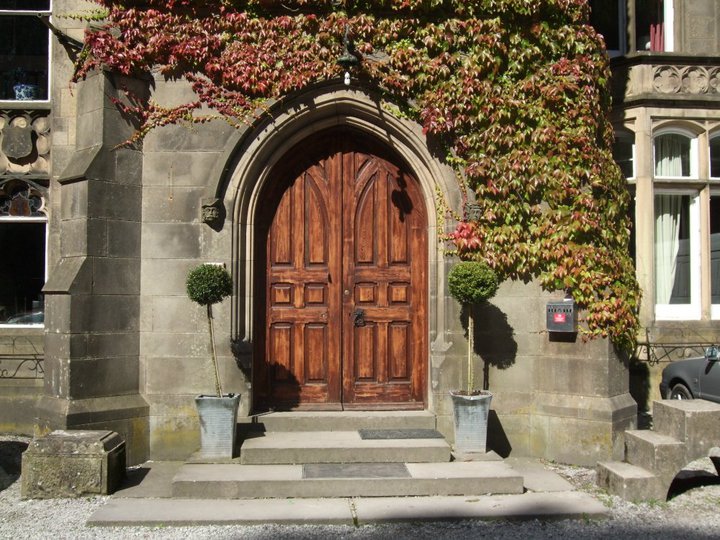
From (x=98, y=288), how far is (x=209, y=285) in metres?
1.31

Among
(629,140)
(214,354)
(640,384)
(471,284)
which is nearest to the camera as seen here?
(471,284)

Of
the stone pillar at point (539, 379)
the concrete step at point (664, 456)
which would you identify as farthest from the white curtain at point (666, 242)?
A: the concrete step at point (664, 456)

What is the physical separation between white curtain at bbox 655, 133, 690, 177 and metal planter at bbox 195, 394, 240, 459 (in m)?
6.70

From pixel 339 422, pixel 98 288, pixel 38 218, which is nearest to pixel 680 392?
pixel 339 422

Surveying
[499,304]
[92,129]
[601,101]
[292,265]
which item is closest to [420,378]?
[499,304]

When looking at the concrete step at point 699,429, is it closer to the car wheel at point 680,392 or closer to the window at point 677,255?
the car wheel at point 680,392

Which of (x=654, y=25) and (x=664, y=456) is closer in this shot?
(x=664, y=456)

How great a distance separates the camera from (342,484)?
643 centimetres

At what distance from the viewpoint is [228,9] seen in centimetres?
781

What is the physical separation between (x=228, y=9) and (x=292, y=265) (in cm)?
289

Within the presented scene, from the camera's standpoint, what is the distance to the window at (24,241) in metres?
Result: 8.86

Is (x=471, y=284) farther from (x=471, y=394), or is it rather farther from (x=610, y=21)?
(x=610, y=21)

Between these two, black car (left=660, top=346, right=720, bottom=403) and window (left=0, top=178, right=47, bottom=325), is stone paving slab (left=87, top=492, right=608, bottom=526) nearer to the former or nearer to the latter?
black car (left=660, top=346, right=720, bottom=403)

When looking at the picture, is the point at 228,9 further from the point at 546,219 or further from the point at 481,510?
the point at 481,510
